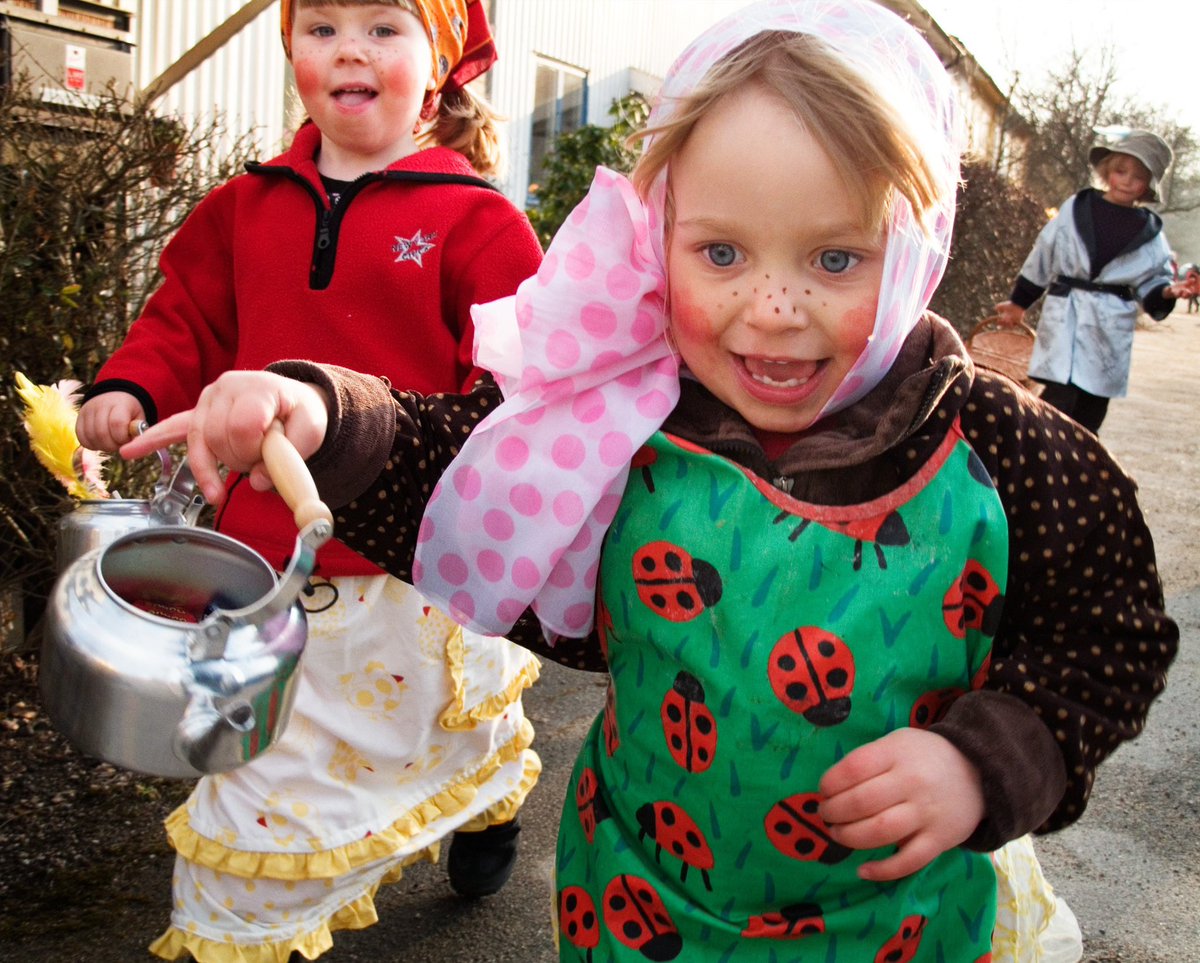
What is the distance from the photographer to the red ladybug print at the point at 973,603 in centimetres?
133

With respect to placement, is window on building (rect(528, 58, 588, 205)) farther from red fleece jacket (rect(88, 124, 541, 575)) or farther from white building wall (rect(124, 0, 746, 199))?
red fleece jacket (rect(88, 124, 541, 575))

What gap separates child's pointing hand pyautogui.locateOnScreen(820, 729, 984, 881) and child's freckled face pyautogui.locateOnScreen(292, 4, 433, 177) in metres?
1.52

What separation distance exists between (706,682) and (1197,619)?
13.7 ft

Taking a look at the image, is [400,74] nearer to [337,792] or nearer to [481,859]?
[337,792]

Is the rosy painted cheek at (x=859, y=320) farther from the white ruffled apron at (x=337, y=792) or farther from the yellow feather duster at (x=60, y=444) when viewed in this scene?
the yellow feather duster at (x=60, y=444)

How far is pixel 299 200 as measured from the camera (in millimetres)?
2273

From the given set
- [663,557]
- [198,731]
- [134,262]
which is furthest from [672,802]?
[134,262]

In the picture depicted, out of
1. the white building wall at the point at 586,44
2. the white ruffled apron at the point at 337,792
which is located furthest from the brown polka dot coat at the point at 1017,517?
the white building wall at the point at 586,44

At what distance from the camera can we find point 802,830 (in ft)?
4.48

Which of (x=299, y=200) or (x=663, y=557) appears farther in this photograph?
(x=299, y=200)

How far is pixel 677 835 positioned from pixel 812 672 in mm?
262

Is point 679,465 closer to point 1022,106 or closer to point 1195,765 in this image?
point 1195,765

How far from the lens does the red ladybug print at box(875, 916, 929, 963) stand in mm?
1392

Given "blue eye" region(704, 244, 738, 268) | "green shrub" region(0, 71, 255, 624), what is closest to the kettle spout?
"blue eye" region(704, 244, 738, 268)
